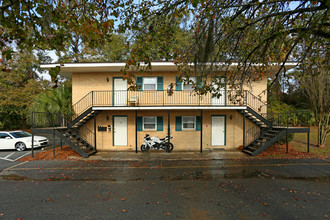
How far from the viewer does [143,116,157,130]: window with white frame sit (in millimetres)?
12914

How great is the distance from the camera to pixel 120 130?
12961 mm

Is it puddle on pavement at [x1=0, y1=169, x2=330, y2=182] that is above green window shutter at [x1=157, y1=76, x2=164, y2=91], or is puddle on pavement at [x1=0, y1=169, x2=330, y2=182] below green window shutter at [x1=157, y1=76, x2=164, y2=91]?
below

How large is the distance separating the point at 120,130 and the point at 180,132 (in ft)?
13.3

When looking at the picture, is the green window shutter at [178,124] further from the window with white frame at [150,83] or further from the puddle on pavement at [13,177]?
the puddle on pavement at [13,177]

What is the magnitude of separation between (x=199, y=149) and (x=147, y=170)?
5.51 metres

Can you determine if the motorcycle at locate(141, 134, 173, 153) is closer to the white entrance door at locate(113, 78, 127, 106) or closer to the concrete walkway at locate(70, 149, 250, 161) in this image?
the concrete walkway at locate(70, 149, 250, 161)

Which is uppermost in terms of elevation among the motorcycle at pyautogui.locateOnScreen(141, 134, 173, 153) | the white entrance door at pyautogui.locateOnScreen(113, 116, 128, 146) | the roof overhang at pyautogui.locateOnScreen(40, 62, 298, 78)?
the roof overhang at pyautogui.locateOnScreen(40, 62, 298, 78)

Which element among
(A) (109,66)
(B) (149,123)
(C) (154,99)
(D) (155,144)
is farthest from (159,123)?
(A) (109,66)

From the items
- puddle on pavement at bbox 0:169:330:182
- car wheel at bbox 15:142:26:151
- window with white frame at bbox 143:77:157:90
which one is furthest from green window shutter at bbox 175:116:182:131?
car wheel at bbox 15:142:26:151

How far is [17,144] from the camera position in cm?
1266

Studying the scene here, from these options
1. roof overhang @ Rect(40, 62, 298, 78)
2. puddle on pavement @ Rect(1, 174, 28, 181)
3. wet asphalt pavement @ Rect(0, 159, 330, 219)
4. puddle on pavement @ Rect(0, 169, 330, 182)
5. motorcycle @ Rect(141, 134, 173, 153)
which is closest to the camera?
wet asphalt pavement @ Rect(0, 159, 330, 219)

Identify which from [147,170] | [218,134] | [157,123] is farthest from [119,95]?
[218,134]

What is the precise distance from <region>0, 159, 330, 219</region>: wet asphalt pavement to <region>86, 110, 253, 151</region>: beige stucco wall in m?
3.69

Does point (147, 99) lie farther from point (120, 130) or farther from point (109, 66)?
point (109, 66)
